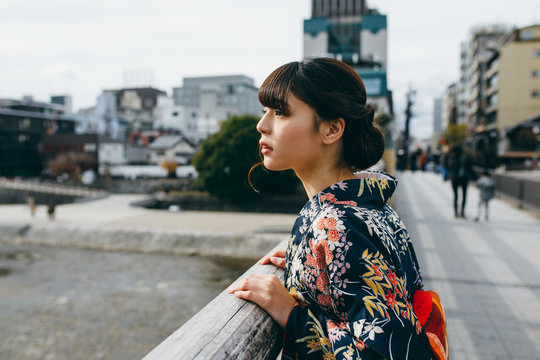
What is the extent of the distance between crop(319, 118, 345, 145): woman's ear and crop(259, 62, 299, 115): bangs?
118 mm

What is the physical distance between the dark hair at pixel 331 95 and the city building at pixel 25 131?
56.1 m

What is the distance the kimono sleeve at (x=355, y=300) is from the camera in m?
0.95

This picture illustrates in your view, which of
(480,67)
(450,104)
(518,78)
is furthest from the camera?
(450,104)

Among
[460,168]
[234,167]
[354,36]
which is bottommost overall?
[234,167]

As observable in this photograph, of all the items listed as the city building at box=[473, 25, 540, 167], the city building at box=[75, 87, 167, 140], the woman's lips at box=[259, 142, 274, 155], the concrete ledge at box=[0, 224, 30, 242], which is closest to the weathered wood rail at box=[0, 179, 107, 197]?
the concrete ledge at box=[0, 224, 30, 242]

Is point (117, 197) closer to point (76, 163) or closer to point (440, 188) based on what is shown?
point (76, 163)

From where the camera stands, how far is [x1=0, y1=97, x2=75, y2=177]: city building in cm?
4903

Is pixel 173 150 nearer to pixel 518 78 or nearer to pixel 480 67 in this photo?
pixel 480 67

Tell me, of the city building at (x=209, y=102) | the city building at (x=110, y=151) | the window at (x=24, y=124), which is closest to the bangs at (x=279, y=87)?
the city building at (x=209, y=102)

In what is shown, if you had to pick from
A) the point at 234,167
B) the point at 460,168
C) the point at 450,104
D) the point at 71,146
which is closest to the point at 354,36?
the point at 234,167

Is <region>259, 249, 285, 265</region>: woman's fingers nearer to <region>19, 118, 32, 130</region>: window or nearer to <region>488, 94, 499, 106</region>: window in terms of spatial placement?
<region>488, 94, 499, 106</region>: window

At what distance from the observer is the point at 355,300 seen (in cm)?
97

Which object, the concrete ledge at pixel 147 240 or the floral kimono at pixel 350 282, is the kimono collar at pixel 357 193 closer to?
the floral kimono at pixel 350 282

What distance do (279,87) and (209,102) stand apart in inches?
2582
